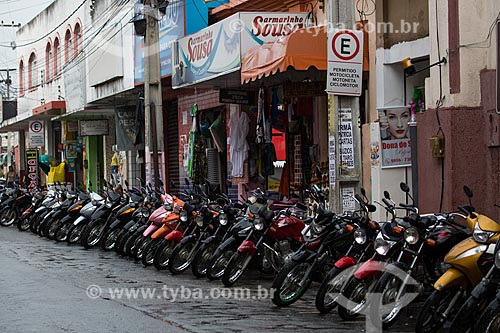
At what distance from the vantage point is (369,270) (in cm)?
914

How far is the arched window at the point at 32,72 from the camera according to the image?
4231 centimetres

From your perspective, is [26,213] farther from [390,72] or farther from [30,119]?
[30,119]

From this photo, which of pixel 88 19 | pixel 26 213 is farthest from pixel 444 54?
pixel 88 19

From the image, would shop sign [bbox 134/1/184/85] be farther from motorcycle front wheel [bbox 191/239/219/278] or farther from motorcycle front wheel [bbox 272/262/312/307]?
motorcycle front wheel [bbox 272/262/312/307]

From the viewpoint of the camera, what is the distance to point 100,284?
12.5 metres

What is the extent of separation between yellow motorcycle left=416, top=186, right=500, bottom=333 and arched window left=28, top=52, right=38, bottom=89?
35.9 metres

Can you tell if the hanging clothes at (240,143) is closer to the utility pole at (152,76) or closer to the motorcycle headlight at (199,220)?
the utility pole at (152,76)

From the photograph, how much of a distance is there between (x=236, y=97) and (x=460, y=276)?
12.1 m

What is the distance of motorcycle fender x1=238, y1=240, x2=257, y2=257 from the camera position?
11.8m

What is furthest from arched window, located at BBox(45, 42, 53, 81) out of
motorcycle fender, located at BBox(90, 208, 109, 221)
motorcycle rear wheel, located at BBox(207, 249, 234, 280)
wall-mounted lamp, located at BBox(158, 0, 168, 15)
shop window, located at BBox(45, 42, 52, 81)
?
motorcycle rear wheel, located at BBox(207, 249, 234, 280)

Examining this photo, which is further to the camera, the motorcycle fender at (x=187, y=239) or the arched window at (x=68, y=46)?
the arched window at (x=68, y=46)

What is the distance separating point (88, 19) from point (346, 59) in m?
21.7

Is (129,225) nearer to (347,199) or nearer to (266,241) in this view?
(266,241)

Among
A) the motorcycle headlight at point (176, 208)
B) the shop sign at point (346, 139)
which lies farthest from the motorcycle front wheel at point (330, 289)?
the motorcycle headlight at point (176, 208)
